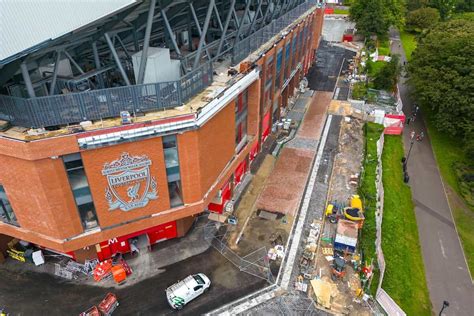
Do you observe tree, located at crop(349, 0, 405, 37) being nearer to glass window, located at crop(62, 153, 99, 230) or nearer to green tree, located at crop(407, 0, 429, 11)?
green tree, located at crop(407, 0, 429, 11)

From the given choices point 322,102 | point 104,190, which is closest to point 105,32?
point 104,190

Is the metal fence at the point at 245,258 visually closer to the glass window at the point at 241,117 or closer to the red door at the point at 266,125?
the glass window at the point at 241,117

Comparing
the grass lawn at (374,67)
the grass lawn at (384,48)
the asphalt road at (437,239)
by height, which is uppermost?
the grass lawn at (384,48)

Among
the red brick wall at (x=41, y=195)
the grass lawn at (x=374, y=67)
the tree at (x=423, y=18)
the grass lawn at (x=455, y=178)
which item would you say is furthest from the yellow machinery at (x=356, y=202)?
the tree at (x=423, y=18)

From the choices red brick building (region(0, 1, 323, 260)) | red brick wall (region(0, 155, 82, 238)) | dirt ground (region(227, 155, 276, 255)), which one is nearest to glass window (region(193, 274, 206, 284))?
dirt ground (region(227, 155, 276, 255))

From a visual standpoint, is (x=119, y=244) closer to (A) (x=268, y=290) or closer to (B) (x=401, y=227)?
(A) (x=268, y=290)

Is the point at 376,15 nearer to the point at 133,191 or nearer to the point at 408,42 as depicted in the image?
the point at 408,42

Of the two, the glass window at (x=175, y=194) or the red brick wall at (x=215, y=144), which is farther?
the glass window at (x=175, y=194)
